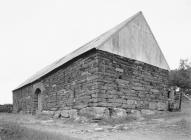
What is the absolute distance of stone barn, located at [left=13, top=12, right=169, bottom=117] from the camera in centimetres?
936

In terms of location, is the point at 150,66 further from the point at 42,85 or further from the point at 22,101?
the point at 22,101

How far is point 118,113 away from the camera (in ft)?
30.9

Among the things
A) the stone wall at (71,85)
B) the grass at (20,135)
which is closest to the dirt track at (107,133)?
the grass at (20,135)

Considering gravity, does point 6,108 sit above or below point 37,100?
below

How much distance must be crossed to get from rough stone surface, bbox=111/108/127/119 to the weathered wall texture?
24cm

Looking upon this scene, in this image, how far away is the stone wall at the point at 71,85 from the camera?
939 centimetres

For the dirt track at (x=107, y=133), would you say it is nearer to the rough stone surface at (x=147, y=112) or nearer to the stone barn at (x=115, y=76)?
the stone barn at (x=115, y=76)

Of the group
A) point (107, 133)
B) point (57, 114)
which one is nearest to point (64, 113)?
point (57, 114)

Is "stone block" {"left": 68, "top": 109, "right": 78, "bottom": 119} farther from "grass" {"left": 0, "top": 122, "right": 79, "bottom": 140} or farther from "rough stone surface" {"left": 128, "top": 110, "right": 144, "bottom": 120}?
"grass" {"left": 0, "top": 122, "right": 79, "bottom": 140}

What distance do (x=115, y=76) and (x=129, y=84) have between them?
0.99 m

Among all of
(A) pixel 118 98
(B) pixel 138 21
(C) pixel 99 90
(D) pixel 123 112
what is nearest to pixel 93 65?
(C) pixel 99 90

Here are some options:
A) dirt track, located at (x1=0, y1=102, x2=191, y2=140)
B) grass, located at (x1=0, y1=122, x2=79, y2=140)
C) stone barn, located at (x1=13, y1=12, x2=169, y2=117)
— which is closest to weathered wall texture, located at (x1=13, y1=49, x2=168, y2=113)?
stone barn, located at (x1=13, y1=12, x2=169, y2=117)

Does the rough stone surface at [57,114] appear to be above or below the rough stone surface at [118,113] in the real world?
below

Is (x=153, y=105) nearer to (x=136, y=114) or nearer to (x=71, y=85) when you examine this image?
(x=136, y=114)
